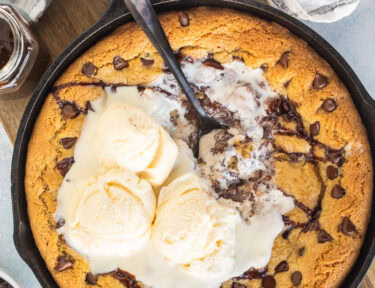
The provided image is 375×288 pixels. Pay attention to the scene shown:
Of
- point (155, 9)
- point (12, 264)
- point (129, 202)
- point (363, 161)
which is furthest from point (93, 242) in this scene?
point (363, 161)

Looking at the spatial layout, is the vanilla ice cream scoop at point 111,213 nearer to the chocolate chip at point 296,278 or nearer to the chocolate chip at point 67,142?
the chocolate chip at point 67,142

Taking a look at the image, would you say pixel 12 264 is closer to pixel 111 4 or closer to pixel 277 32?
pixel 111 4

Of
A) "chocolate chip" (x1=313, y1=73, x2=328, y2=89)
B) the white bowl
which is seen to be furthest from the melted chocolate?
the white bowl

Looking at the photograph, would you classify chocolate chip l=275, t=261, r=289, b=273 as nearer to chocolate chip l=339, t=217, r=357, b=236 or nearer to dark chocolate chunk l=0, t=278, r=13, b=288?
chocolate chip l=339, t=217, r=357, b=236

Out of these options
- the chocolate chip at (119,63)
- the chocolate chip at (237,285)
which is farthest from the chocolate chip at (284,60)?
the chocolate chip at (237,285)

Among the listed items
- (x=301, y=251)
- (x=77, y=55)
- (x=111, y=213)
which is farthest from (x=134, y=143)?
(x=301, y=251)

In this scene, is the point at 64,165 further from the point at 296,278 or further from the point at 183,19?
the point at 296,278

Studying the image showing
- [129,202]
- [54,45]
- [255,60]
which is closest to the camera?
[129,202]
